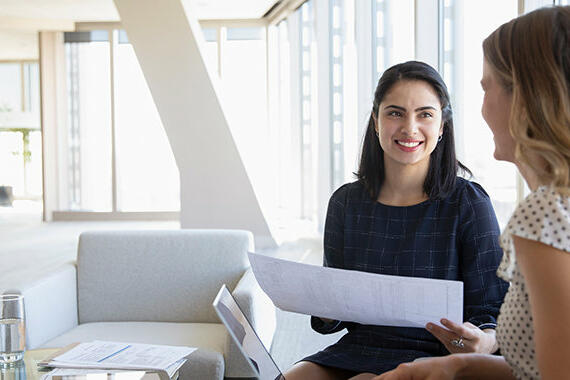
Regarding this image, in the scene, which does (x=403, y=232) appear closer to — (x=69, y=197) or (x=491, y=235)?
(x=491, y=235)

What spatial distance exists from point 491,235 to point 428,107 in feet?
1.35

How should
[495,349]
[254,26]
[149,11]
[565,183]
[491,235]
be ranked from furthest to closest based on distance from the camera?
[254,26]
[149,11]
[491,235]
[495,349]
[565,183]

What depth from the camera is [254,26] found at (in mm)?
10812

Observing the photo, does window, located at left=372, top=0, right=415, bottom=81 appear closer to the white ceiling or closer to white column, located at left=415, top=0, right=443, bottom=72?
white column, located at left=415, top=0, right=443, bottom=72

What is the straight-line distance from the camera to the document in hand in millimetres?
1330

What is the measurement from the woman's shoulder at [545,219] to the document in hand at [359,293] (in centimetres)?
43

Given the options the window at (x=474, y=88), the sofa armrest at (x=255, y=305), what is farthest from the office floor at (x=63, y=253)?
the window at (x=474, y=88)

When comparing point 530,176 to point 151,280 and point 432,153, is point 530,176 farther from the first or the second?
point 151,280

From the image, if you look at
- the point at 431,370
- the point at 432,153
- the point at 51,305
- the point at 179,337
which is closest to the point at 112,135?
the point at 51,305

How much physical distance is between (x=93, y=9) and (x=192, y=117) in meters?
3.86

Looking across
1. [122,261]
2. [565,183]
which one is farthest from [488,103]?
[122,261]

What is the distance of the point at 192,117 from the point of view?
688 centimetres

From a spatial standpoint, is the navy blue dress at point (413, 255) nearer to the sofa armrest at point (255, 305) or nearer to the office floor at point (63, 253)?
the sofa armrest at point (255, 305)

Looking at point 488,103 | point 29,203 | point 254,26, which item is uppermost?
point 254,26
